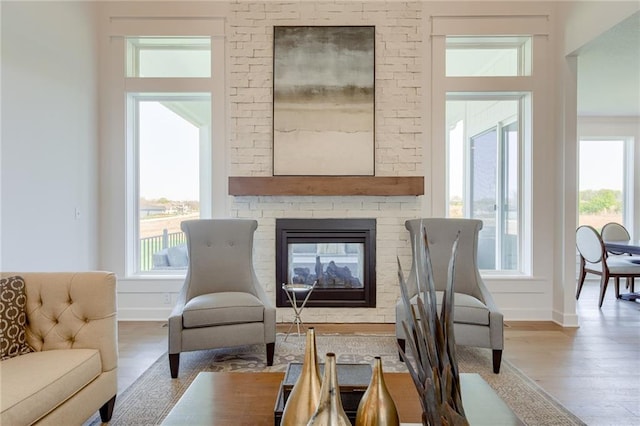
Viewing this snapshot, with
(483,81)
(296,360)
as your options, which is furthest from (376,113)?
(296,360)

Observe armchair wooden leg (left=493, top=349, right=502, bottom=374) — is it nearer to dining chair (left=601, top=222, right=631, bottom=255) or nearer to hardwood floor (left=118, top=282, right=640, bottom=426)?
hardwood floor (left=118, top=282, right=640, bottom=426)

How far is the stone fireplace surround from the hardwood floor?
6.5 inches

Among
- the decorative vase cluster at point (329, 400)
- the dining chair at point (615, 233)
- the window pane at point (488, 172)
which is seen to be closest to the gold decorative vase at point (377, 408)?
the decorative vase cluster at point (329, 400)

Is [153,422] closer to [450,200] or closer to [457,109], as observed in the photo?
[450,200]

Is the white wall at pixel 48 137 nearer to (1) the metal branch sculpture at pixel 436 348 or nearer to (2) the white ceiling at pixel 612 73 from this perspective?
(1) the metal branch sculpture at pixel 436 348

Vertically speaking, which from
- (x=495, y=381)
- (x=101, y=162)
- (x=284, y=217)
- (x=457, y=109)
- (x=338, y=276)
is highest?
(x=457, y=109)

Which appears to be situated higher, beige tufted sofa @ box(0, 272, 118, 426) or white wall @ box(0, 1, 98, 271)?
white wall @ box(0, 1, 98, 271)

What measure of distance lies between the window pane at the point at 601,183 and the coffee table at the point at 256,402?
19.8 ft

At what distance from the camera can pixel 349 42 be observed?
3959mm

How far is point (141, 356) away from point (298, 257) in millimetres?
1716

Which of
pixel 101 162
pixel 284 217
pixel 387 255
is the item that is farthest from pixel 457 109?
pixel 101 162

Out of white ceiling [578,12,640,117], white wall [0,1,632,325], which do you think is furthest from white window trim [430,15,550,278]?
white ceiling [578,12,640,117]

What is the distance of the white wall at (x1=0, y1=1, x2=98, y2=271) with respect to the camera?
109 inches

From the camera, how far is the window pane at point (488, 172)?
423cm
